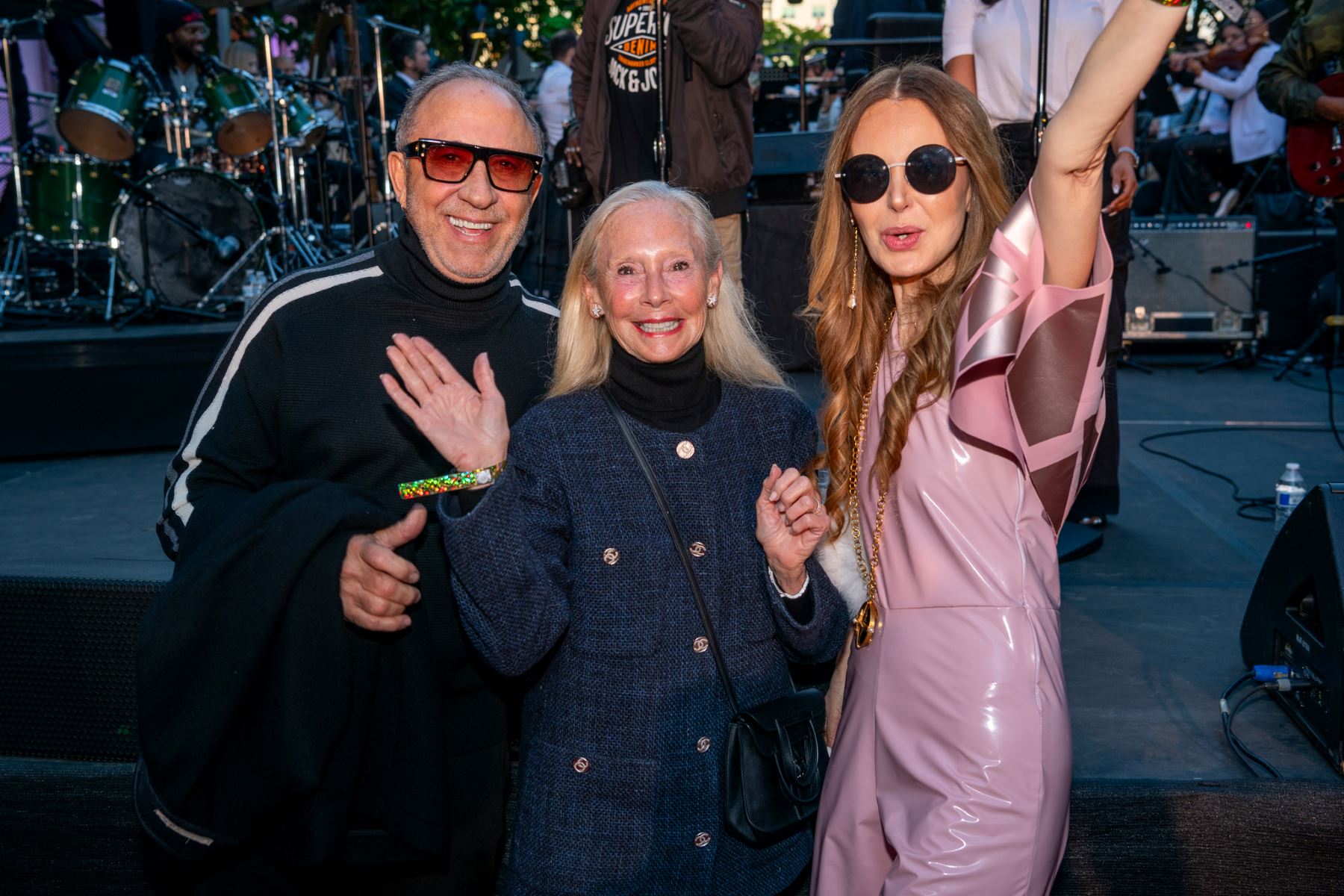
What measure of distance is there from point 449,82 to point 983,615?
1651 mm

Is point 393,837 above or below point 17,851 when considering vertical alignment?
above

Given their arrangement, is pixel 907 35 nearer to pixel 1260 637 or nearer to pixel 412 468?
pixel 1260 637

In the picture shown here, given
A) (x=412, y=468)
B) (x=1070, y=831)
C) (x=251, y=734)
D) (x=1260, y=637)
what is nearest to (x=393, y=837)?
(x=251, y=734)

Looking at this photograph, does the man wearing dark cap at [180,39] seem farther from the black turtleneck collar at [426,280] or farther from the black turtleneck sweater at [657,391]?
the black turtleneck sweater at [657,391]

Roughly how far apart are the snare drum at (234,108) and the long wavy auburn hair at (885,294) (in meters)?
6.47

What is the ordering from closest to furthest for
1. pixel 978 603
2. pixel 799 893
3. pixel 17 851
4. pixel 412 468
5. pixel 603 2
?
pixel 978 603 < pixel 412 468 < pixel 799 893 < pixel 17 851 < pixel 603 2

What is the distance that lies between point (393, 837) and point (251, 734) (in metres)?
0.37

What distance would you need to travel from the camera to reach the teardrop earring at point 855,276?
218 centimetres

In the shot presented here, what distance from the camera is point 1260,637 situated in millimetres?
3000

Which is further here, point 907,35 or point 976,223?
point 907,35

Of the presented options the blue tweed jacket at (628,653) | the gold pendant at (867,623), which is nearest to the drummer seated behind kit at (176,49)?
the blue tweed jacket at (628,653)

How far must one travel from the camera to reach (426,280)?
248 centimetres

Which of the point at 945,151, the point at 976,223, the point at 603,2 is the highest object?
the point at 603,2

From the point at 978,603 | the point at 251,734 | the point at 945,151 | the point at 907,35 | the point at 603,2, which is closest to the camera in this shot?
the point at 978,603
